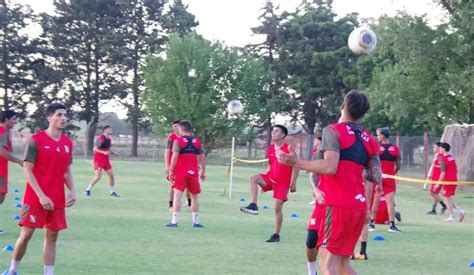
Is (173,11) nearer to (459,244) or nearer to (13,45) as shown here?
(13,45)

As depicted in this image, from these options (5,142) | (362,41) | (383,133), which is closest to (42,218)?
(5,142)

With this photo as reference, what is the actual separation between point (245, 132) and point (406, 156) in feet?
87.5

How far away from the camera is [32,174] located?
329 inches

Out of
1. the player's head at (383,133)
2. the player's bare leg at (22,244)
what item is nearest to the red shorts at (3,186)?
the player's bare leg at (22,244)

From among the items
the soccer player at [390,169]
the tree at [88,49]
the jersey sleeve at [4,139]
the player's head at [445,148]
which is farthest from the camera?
the tree at [88,49]

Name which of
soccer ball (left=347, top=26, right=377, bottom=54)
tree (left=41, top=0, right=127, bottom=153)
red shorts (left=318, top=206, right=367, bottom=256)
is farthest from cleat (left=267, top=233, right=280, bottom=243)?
tree (left=41, top=0, right=127, bottom=153)

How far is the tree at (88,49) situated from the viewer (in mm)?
71938

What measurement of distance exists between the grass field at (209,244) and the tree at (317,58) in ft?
148

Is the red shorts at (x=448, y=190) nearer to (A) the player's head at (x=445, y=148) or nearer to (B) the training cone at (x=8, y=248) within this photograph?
(A) the player's head at (x=445, y=148)

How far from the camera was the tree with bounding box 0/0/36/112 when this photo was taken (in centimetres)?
6919

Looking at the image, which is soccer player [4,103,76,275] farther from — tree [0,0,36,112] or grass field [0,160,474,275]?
tree [0,0,36,112]

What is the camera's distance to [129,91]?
73.5 metres

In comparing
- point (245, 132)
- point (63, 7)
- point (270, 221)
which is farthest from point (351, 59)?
point (270, 221)

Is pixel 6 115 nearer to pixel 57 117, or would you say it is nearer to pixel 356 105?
pixel 57 117
